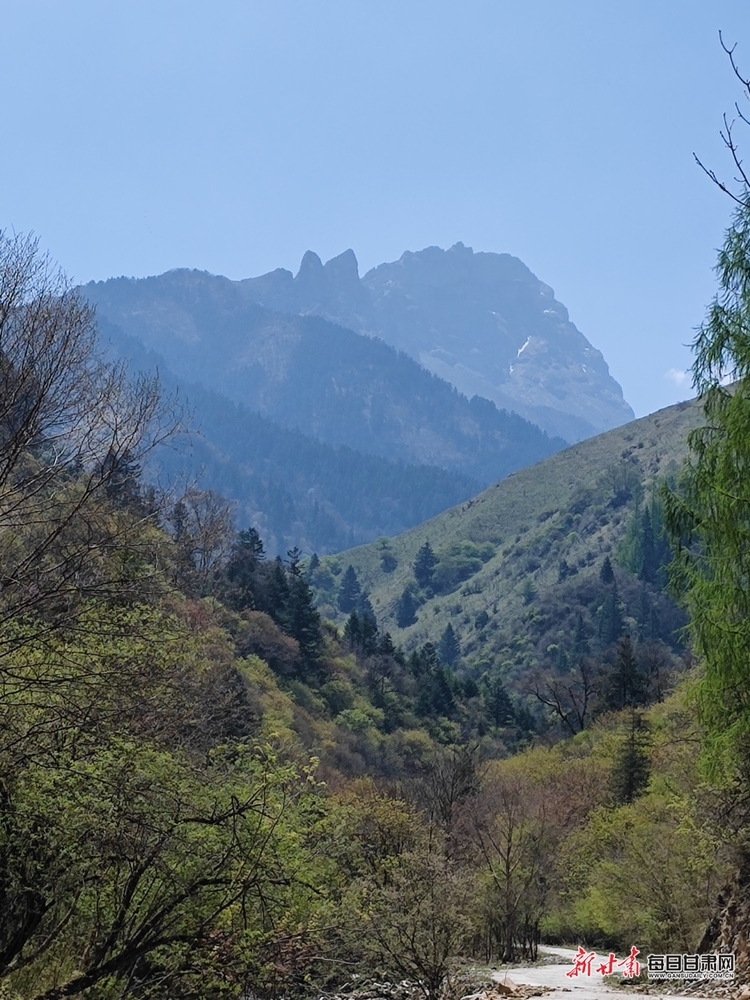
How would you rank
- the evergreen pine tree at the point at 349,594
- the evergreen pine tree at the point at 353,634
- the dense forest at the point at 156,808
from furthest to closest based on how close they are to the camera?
the evergreen pine tree at the point at 349,594 → the evergreen pine tree at the point at 353,634 → the dense forest at the point at 156,808

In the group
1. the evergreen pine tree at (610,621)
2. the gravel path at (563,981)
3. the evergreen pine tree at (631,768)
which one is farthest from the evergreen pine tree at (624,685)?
the evergreen pine tree at (610,621)

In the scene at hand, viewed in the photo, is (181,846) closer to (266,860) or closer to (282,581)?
(266,860)

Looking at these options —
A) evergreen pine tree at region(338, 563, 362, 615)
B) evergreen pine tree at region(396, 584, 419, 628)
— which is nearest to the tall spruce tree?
evergreen pine tree at region(396, 584, 419, 628)

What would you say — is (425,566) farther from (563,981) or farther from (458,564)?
(563,981)

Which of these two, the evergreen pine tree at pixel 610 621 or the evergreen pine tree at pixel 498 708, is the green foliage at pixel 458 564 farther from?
the evergreen pine tree at pixel 498 708

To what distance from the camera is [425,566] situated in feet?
512

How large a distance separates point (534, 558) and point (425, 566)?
26.9m

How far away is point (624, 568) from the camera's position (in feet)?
391

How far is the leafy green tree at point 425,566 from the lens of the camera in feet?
509

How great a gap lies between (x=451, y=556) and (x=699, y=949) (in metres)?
137

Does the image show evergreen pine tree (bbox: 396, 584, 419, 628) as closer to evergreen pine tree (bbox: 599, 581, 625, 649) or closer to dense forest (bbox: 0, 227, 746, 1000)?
evergreen pine tree (bbox: 599, 581, 625, 649)

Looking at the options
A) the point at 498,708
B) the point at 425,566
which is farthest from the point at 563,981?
the point at 425,566

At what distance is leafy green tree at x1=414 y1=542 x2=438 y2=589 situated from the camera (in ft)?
509

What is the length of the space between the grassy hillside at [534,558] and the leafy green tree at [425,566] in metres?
1.57
